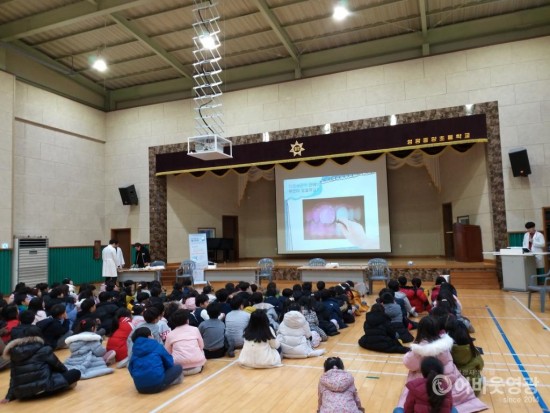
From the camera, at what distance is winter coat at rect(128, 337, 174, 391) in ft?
12.0

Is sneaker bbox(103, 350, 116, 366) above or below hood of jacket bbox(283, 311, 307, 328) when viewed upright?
Answer: below

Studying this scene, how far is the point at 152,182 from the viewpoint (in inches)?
531

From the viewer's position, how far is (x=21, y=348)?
3.47 m

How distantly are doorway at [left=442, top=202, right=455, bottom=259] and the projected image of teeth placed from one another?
127 inches

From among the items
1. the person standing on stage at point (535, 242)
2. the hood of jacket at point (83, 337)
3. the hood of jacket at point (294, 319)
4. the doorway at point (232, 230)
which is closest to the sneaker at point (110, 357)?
the hood of jacket at point (83, 337)

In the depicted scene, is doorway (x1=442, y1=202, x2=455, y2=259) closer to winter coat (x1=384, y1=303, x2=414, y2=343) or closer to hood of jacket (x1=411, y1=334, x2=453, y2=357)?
winter coat (x1=384, y1=303, x2=414, y2=343)

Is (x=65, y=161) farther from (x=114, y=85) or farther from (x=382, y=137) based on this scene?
(x=382, y=137)

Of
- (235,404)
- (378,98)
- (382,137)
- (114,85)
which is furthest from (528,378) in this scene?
(114,85)

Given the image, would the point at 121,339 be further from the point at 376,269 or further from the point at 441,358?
the point at 376,269

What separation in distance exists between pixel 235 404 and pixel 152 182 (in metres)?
11.0

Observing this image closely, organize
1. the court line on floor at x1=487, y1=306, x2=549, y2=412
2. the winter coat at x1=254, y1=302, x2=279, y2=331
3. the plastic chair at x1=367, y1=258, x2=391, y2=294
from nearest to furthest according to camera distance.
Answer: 1. the court line on floor at x1=487, y1=306, x2=549, y2=412
2. the winter coat at x1=254, y1=302, x2=279, y2=331
3. the plastic chair at x1=367, y1=258, x2=391, y2=294

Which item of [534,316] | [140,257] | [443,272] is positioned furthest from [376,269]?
[140,257]

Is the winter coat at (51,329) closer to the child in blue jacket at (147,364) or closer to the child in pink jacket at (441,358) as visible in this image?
the child in blue jacket at (147,364)

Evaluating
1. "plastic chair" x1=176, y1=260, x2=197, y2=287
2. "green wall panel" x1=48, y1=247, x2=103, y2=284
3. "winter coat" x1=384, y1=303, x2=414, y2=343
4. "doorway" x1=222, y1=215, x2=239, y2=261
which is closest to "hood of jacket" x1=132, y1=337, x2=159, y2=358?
"winter coat" x1=384, y1=303, x2=414, y2=343
